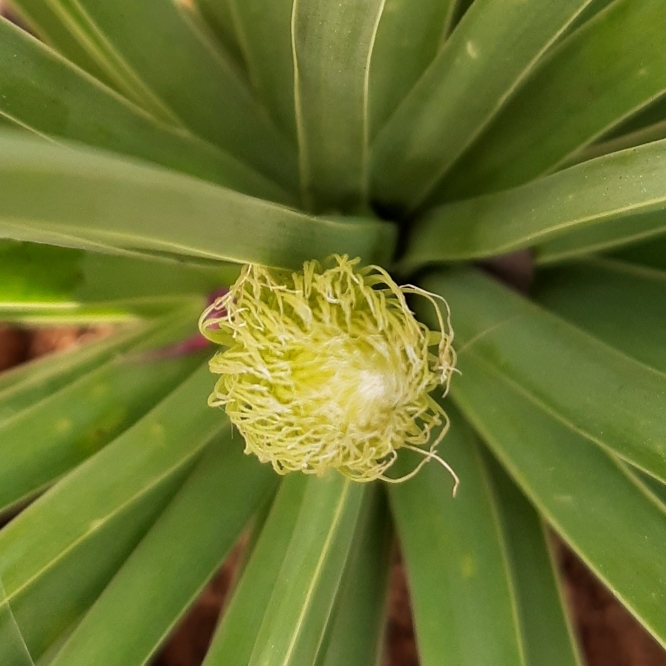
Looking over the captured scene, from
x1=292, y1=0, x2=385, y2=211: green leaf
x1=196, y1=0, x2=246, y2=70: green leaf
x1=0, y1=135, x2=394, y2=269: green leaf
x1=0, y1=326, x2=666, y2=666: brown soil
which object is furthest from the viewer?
x1=0, y1=326, x2=666, y2=666: brown soil

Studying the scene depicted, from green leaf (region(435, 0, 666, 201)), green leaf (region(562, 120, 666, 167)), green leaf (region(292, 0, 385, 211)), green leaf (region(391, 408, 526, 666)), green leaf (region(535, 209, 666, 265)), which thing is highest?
green leaf (region(292, 0, 385, 211))

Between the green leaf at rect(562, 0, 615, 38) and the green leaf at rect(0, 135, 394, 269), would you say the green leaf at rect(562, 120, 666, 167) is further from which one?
the green leaf at rect(0, 135, 394, 269)

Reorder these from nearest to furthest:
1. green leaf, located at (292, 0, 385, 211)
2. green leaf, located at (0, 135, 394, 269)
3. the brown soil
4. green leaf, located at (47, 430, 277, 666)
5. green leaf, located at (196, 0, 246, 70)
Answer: green leaf, located at (0, 135, 394, 269), green leaf, located at (292, 0, 385, 211), green leaf, located at (47, 430, 277, 666), green leaf, located at (196, 0, 246, 70), the brown soil

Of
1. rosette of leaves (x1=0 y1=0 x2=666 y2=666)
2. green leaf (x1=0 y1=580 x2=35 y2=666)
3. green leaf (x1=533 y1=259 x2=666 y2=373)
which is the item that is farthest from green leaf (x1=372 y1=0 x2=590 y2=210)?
green leaf (x1=0 y1=580 x2=35 y2=666)

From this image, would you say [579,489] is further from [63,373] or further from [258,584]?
[63,373]

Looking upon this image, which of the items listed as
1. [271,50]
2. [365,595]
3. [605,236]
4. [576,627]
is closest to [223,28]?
[271,50]

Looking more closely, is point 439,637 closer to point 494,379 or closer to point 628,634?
point 494,379

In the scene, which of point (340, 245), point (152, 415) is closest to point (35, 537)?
point (152, 415)

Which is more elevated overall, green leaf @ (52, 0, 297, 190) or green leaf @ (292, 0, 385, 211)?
green leaf @ (52, 0, 297, 190)
